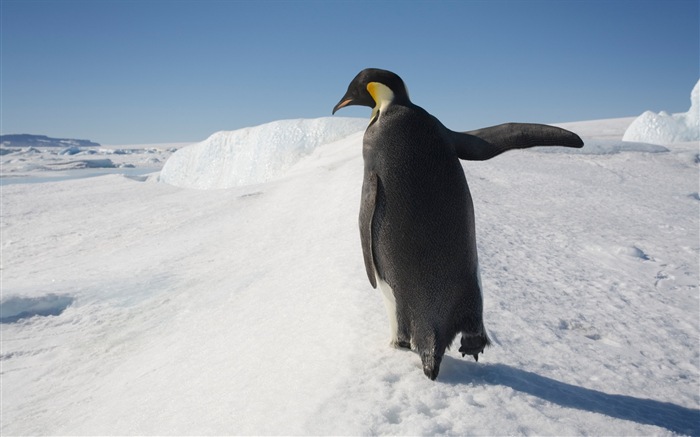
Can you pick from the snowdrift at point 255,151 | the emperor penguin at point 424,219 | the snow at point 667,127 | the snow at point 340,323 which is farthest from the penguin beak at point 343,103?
the snow at point 667,127

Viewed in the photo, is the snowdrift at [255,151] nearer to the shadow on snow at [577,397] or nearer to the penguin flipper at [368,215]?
the penguin flipper at [368,215]

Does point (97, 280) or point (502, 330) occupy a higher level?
point (502, 330)

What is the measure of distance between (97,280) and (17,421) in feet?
6.46

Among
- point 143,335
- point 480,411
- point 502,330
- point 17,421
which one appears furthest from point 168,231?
point 480,411

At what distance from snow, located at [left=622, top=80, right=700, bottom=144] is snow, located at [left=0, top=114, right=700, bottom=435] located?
791 centimetres

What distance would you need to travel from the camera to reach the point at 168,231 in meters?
5.73

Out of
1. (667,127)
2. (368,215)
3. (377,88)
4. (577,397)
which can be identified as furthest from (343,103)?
(667,127)

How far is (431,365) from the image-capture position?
153cm

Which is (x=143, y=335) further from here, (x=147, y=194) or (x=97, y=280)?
(x=147, y=194)

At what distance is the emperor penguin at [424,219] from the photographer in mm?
1558

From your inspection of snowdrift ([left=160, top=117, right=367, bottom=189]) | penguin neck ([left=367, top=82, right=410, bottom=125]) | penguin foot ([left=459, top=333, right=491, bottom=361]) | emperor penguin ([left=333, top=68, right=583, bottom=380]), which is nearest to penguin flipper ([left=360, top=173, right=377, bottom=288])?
emperor penguin ([left=333, top=68, right=583, bottom=380])

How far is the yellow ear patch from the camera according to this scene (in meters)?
1.69

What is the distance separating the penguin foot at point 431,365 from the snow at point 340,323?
0.02 meters

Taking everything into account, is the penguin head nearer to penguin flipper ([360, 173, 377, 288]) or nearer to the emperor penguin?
the emperor penguin
